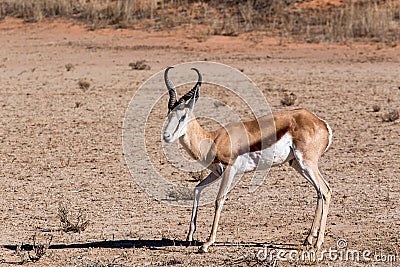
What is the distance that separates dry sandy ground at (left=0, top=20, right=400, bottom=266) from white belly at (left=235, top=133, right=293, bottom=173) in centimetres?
78

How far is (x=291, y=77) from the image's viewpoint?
20297 millimetres

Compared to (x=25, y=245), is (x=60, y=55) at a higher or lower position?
lower

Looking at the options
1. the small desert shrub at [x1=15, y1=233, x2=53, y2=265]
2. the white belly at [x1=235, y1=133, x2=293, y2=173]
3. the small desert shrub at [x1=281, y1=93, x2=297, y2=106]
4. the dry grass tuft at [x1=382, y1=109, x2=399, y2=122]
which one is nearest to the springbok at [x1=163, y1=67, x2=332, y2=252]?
the white belly at [x1=235, y1=133, x2=293, y2=173]

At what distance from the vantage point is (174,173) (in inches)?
452

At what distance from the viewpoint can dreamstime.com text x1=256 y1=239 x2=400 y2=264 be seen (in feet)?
24.1

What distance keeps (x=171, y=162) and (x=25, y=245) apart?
4303 millimetres

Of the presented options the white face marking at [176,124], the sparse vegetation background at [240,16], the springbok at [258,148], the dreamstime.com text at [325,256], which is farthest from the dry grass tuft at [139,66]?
the dreamstime.com text at [325,256]

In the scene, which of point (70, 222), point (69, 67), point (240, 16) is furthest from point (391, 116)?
point (240, 16)

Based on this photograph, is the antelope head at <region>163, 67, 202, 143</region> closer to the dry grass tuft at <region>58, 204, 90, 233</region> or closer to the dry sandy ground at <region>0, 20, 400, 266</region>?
the dry sandy ground at <region>0, 20, 400, 266</region>

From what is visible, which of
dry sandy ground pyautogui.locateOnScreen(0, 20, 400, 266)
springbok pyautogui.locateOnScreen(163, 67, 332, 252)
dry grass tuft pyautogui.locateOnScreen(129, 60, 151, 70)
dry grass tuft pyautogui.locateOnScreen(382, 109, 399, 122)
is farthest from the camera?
dry grass tuft pyautogui.locateOnScreen(129, 60, 151, 70)

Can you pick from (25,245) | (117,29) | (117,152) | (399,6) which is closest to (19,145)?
(117,152)

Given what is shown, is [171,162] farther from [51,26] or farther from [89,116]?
[51,26]

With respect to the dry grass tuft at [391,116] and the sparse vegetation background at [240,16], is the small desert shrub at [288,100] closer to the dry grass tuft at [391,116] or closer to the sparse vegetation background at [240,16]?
the dry grass tuft at [391,116]

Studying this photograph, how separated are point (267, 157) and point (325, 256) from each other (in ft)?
3.43
